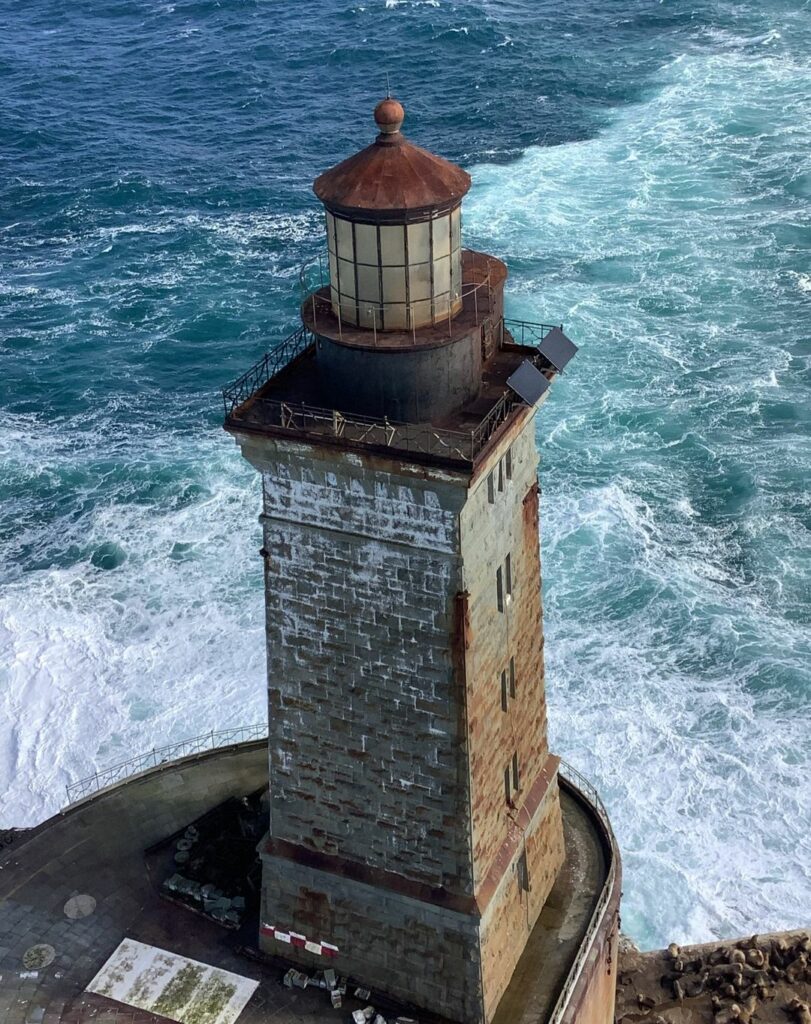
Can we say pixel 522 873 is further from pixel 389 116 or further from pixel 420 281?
pixel 389 116

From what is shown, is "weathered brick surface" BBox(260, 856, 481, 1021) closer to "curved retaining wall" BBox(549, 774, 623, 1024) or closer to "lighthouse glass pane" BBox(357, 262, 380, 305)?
"curved retaining wall" BBox(549, 774, 623, 1024)

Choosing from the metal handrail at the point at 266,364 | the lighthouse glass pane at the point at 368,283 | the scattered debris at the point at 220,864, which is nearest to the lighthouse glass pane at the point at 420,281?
the lighthouse glass pane at the point at 368,283

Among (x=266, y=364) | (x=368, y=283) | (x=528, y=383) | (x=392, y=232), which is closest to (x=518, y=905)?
(x=528, y=383)

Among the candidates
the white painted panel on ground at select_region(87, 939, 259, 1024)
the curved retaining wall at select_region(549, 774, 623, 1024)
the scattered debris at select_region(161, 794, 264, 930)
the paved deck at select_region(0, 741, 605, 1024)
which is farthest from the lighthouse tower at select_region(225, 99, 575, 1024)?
the scattered debris at select_region(161, 794, 264, 930)

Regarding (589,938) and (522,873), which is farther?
(589,938)

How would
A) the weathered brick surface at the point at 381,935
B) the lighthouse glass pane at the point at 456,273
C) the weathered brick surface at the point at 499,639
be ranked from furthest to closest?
the weathered brick surface at the point at 381,935 < the weathered brick surface at the point at 499,639 < the lighthouse glass pane at the point at 456,273

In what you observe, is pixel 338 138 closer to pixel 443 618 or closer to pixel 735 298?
pixel 735 298

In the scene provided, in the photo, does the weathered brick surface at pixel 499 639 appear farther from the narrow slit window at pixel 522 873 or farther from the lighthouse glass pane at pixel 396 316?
the lighthouse glass pane at pixel 396 316
